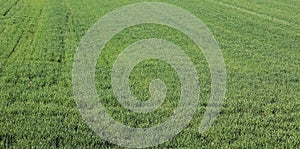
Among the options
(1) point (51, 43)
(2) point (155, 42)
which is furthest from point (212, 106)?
(1) point (51, 43)

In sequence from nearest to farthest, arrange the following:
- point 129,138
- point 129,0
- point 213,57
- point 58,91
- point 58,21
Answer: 1. point 129,138
2. point 58,91
3. point 213,57
4. point 58,21
5. point 129,0

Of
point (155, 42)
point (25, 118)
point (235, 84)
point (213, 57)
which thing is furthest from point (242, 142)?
point (155, 42)

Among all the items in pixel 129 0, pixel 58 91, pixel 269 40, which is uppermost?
pixel 58 91

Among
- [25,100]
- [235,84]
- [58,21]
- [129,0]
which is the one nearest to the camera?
[25,100]

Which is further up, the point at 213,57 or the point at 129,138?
the point at 129,138

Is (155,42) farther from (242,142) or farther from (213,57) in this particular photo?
(242,142)

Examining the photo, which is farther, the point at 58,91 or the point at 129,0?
the point at 129,0
